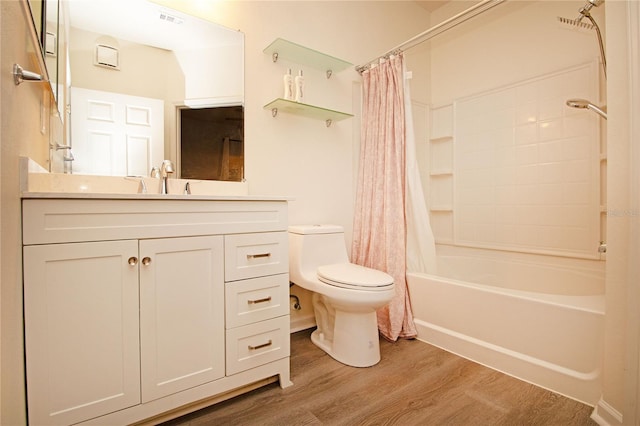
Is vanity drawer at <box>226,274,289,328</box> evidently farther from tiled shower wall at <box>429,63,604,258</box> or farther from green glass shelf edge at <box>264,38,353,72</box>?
tiled shower wall at <box>429,63,604,258</box>

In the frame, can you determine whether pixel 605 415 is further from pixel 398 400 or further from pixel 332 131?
pixel 332 131

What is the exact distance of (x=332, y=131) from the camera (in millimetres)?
2287

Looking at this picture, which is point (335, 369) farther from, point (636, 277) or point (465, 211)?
point (465, 211)

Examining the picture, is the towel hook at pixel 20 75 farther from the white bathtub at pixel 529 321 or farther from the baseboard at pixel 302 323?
the white bathtub at pixel 529 321

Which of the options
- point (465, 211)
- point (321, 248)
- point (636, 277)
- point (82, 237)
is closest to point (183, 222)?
point (82, 237)

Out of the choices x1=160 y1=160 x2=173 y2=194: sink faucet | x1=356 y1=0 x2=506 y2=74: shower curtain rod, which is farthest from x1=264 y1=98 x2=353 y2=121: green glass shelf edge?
x1=160 y1=160 x2=173 y2=194: sink faucet

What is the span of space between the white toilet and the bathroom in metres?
0.28

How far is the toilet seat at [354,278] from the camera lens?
1.53 m

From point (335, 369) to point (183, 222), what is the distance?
42.8 inches

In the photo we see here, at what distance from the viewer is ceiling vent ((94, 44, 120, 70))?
4.82ft

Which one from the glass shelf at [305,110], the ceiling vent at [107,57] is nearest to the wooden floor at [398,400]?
the glass shelf at [305,110]

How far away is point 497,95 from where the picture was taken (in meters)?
2.46

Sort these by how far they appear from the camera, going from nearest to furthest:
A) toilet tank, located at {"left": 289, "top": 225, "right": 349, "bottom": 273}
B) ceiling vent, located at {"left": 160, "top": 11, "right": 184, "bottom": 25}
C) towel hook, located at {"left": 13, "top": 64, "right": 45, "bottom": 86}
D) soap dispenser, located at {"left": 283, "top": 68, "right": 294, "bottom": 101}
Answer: towel hook, located at {"left": 13, "top": 64, "right": 45, "bottom": 86}
ceiling vent, located at {"left": 160, "top": 11, "right": 184, "bottom": 25}
toilet tank, located at {"left": 289, "top": 225, "right": 349, "bottom": 273}
soap dispenser, located at {"left": 283, "top": 68, "right": 294, "bottom": 101}

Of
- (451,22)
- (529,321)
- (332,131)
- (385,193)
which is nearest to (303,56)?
(332,131)
